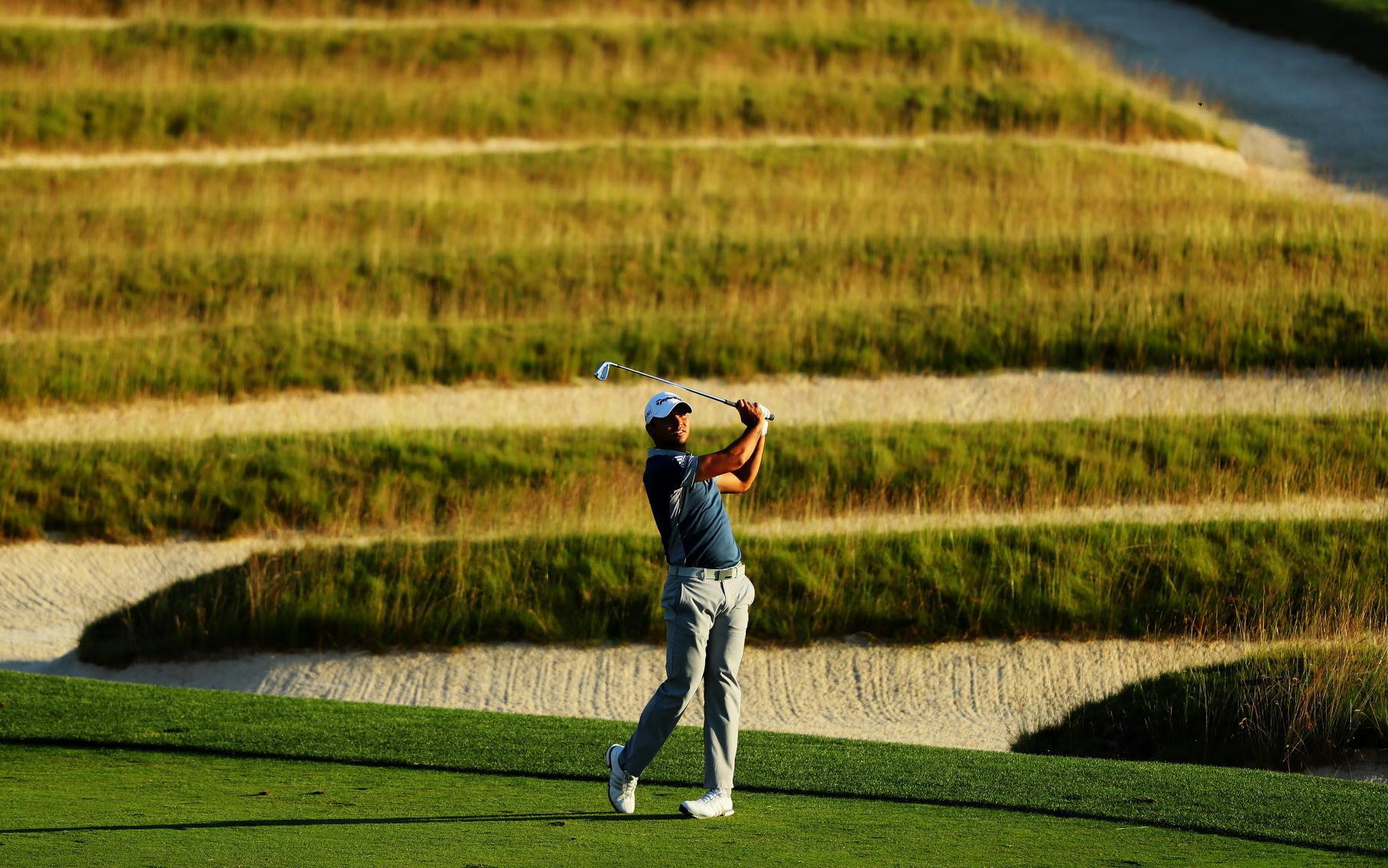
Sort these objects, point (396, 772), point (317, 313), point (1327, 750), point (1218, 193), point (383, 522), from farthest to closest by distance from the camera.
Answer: point (1218, 193), point (317, 313), point (383, 522), point (1327, 750), point (396, 772)

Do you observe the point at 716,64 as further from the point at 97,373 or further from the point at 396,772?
the point at 396,772

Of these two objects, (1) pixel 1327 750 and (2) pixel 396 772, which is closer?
(2) pixel 396 772

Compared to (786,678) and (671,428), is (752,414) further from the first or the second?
(786,678)

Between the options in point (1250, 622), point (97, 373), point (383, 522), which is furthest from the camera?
point (97, 373)

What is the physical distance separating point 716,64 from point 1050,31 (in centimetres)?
799

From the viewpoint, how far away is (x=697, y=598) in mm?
7723

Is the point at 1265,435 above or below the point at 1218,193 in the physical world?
below

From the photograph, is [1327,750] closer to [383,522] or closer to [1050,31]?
[383,522]

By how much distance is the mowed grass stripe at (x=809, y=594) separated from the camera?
579 inches

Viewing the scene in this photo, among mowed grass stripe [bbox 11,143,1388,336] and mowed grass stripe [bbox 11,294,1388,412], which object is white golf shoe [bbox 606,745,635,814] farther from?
mowed grass stripe [bbox 11,143,1388,336]

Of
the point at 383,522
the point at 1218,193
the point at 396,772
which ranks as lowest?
the point at 383,522

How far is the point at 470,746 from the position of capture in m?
9.94

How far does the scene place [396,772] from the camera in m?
9.31

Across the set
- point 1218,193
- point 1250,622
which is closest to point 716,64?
point 1218,193
